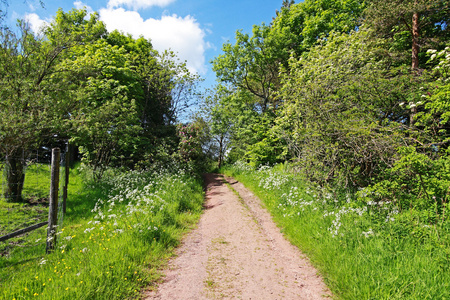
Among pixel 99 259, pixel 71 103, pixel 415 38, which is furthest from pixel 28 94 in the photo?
pixel 415 38

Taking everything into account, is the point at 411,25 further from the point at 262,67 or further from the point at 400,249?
the point at 400,249

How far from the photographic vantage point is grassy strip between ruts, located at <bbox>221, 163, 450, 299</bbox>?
2.99 m

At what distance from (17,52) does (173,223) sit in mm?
9894

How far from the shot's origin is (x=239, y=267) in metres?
4.28

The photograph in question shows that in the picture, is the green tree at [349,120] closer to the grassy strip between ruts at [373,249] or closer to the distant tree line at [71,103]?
the grassy strip between ruts at [373,249]

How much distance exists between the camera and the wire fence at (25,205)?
17.3 feet

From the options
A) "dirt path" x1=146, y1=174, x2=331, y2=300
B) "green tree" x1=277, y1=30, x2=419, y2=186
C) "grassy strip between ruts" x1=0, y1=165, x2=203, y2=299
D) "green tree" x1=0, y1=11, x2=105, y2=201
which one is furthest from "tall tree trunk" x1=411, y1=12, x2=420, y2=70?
"green tree" x1=0, y1=11, x2=105, y2=201

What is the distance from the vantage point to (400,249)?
3730 mm

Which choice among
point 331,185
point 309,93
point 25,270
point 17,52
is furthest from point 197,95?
point 25,270

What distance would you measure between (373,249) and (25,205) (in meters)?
11.1

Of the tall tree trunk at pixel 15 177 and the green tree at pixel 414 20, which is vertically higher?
the green tree at pixel 414 20

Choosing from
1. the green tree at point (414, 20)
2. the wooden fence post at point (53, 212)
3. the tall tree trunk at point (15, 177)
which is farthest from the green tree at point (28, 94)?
the green tree at point (414, 20)

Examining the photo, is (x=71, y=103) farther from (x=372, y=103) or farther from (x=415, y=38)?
(x=415, y=38)

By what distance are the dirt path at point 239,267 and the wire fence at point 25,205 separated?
3.05 metres
